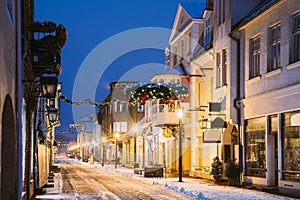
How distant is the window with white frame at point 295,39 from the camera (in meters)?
20.9

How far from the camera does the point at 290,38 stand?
69.8 feet

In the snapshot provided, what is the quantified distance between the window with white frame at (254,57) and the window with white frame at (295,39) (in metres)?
3.81

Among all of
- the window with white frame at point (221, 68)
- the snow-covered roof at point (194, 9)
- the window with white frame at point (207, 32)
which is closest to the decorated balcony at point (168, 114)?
the window with white frame at point (207, 32)

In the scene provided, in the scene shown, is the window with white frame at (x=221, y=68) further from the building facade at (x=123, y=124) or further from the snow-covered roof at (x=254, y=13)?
the building facade at (x=123, y=124)

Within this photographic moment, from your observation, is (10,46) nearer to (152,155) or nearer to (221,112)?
(221,112)

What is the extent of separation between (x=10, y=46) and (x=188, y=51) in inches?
1155

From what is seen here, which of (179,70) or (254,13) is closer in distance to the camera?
(254,13)

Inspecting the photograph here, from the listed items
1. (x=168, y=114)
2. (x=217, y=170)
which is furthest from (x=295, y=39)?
(x=168, y=114)

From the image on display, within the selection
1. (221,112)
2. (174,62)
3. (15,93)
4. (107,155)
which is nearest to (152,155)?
(174,62)

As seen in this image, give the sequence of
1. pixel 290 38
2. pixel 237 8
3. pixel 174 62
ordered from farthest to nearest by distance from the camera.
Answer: pixel 174 62 → pixel 237 8 → pixel 290 38

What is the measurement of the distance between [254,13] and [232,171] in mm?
7437

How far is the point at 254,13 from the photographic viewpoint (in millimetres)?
24984

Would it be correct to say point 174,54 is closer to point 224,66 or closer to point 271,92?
point 224,66

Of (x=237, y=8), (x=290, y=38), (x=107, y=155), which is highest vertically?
(x=237, y=8)
